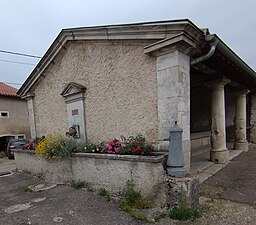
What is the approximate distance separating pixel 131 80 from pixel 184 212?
2747mm

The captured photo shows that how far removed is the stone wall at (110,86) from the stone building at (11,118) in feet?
34.5

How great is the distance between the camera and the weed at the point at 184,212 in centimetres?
288

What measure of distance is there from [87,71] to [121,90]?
145 centimetres

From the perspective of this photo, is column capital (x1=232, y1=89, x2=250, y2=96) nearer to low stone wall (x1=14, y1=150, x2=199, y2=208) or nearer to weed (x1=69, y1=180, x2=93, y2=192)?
low stone wall (x1=14, y1=150, x2=199, y2=208)

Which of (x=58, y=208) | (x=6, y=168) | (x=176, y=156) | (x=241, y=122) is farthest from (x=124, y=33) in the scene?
(x=6, y=168)

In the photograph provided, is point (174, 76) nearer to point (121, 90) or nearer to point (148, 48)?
point (148, 48)

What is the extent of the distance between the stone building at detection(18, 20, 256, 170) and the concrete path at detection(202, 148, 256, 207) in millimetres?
704

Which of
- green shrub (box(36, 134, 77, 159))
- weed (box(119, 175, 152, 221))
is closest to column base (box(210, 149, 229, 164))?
weed (box(119, 175, 152, 221))

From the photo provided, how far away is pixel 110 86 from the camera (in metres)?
4.70

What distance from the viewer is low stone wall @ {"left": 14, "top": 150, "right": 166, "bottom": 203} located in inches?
130

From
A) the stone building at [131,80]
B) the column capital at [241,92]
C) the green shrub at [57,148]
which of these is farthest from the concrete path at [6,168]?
the column capital at [241,92]

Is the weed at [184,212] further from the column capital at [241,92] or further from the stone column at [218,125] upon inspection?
the column capital at [241,92]

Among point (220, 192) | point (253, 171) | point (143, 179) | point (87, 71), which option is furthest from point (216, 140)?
point (87, 71)

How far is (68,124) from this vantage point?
6.08m
